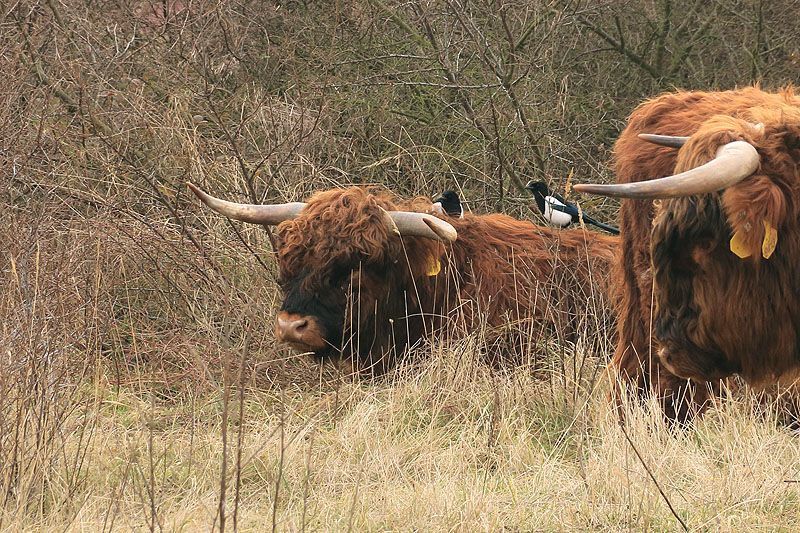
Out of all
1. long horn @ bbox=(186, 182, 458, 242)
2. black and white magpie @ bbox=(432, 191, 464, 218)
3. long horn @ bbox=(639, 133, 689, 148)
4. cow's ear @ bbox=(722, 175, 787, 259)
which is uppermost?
long horn @ bbox=(639, 133, 689, 148)

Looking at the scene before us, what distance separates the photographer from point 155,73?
27.2 feet

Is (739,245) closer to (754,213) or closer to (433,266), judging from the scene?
(754,213)

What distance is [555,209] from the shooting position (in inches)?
261

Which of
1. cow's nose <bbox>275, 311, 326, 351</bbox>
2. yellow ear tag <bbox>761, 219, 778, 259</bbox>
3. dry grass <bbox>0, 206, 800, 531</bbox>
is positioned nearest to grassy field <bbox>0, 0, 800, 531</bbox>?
dry grass <bbox>0, 206, 800, 531</bbox>

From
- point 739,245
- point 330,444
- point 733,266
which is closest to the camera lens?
point 739,245

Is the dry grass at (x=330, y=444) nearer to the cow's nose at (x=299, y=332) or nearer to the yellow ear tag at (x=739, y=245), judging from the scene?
the cow's nose at (x=299, y=332)

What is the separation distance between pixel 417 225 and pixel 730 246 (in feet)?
7.45

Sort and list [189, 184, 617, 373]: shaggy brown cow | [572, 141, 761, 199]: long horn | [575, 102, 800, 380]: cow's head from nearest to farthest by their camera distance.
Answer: [572, 141, 761, 199]: long horn → [575, 102, 800, 380]: cow's head → [189, 184, 617, 373]: shaggy brown cow

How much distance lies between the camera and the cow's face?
18.4 ft

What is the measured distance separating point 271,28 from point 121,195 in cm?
216

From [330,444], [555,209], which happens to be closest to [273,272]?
[555,209]

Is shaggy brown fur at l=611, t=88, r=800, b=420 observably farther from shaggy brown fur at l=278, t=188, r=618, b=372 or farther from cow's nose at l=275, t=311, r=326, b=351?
cow's nose at l=275, t=311, r=326, b=351

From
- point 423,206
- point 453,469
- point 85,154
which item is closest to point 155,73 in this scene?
point 85,154

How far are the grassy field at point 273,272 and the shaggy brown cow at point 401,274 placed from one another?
26 cm
